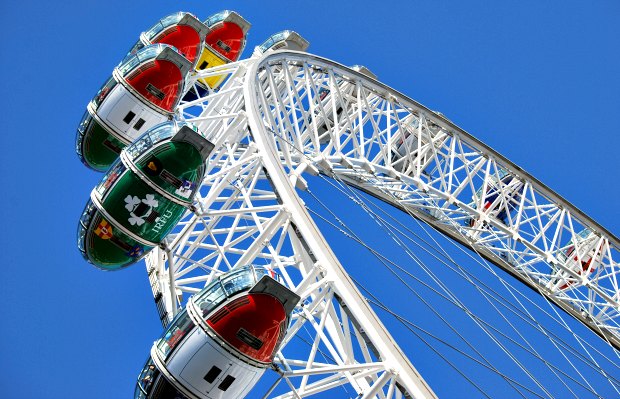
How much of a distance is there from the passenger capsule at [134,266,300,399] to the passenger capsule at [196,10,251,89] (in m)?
15.6

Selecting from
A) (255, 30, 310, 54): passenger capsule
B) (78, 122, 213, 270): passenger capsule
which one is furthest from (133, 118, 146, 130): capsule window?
(255, 30, 310, 54): passenger capsule

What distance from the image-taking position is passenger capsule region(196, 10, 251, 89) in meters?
30.6

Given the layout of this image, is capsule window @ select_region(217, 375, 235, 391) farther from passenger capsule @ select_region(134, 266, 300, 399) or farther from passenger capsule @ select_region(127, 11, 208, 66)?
passenger capsule @ select_region(127, 11, 208, 66)

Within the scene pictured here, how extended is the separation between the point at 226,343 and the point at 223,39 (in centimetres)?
1727

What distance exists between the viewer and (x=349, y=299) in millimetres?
16188

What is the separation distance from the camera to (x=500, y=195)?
97.7ft

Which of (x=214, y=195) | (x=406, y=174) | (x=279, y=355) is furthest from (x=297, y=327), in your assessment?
(x=406, y=174)

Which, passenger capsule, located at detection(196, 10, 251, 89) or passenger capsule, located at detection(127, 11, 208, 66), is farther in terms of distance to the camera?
passenger capsule, located at detection(196, 10, 251, 89)

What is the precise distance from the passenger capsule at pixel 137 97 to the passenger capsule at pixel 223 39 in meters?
7.98

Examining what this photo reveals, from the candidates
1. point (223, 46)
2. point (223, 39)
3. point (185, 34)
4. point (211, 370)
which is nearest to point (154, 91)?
point (185, 34)

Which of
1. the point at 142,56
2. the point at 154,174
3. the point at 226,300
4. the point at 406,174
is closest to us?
the point at 226,300

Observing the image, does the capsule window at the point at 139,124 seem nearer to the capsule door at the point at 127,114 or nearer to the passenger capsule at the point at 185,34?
the capsule door at the point at 127,114

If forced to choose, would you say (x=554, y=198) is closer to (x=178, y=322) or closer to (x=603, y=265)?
(x=603, y=265)

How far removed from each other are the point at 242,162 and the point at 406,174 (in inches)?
427
